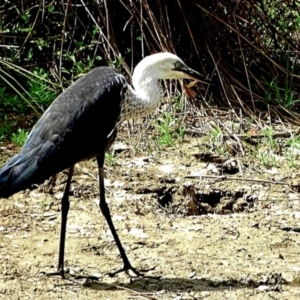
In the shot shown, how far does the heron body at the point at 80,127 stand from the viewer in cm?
404

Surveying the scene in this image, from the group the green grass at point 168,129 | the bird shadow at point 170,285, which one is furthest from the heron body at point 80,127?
the green grass at point 168,129

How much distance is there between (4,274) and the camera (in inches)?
166

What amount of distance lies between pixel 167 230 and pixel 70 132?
1.06 meters

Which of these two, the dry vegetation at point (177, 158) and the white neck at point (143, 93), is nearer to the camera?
the dry vegetation at point (177, 158)

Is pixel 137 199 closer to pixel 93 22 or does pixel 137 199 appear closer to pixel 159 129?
pixel 159 129

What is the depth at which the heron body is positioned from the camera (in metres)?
4.04

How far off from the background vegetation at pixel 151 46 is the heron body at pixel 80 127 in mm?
1869

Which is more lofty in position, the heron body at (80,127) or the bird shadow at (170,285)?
the heron body at (80,127)

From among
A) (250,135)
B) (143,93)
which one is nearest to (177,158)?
(250,135)

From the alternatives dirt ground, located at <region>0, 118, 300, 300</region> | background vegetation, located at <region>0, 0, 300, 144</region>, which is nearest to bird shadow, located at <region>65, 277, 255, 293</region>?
dirt ground, located at <region>0, 118, 300, 300</region>

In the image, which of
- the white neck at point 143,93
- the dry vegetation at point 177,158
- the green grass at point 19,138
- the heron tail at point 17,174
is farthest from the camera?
the green grass at point 19,138

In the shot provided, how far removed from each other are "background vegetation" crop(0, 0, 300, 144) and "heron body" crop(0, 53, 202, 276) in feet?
6.13

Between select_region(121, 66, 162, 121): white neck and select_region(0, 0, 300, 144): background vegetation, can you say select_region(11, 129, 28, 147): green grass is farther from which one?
select_region(121, 66, 162, 121): white neck

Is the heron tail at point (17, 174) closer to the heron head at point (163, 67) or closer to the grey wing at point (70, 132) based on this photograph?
the grey wing at point (70, 132)
